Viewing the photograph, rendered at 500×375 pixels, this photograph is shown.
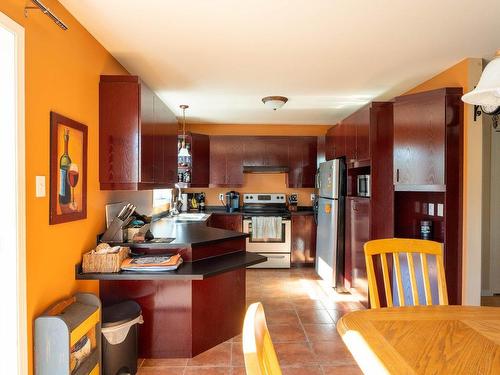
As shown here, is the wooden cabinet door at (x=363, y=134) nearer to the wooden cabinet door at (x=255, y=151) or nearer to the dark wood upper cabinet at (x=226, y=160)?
the wooden cabinet door at (x=255, y=151)

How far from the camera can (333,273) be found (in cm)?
402

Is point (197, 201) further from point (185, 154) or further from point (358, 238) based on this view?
point (358, 238)

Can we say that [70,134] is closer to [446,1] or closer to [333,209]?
[446,1]

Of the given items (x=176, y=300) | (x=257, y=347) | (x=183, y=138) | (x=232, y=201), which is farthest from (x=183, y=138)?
(x=257, y=347)

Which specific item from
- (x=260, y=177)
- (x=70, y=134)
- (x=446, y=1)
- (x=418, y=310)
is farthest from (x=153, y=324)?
(x=260, y=177)

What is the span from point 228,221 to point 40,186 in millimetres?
3521

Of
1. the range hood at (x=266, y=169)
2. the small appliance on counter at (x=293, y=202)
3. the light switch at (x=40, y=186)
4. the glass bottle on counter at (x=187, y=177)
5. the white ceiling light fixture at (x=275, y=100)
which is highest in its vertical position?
the white ceiling light fixture at (x=275, y=100)

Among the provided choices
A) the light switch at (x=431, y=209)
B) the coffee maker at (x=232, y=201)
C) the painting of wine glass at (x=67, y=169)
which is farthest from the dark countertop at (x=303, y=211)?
the painting of wine glass at (x=67, y=169)

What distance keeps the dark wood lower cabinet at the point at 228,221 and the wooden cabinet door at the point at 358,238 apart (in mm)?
1785

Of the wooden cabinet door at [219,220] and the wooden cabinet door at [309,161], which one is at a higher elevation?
the wooden cabinet door at [309,161]

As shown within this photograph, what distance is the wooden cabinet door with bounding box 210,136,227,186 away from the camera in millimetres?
5332

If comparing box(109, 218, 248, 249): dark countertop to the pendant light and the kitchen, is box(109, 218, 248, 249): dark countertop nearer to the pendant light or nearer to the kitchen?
the kitchen

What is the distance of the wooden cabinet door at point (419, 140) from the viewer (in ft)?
8.81

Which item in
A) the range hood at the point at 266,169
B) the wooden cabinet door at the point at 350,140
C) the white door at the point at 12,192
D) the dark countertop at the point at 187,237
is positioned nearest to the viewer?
the white door at the point at 12,192
